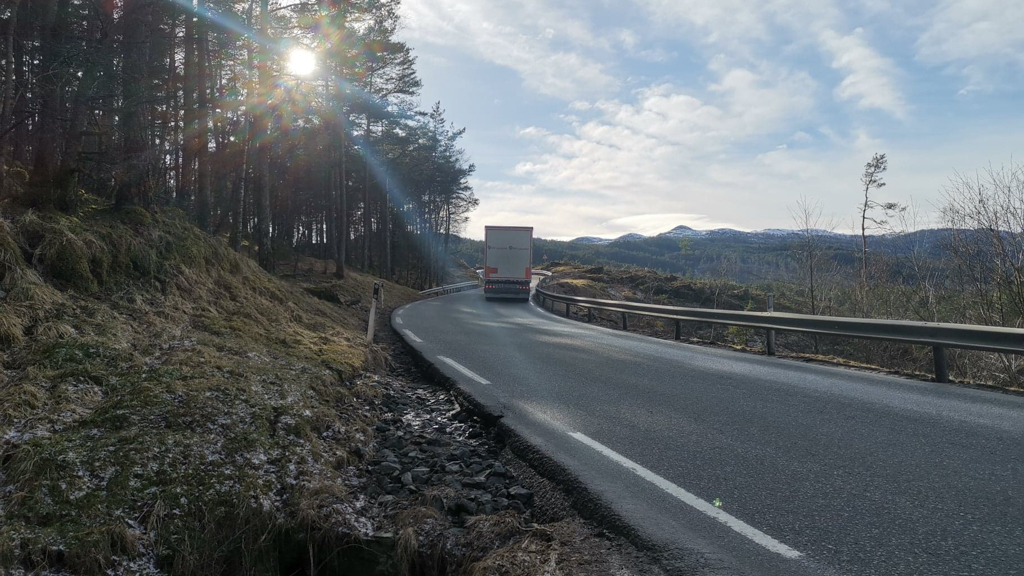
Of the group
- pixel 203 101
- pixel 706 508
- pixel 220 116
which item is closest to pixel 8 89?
pixel 203 101

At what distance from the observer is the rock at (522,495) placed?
11.2 ft

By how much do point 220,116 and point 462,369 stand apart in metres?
16.7

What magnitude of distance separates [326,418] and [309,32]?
58.3 feet

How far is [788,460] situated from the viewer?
379cm

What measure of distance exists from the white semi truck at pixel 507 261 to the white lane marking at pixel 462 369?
812 inches

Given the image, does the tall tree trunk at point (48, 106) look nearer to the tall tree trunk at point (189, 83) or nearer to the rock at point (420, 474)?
the tall tree trunk at point (189, 83)

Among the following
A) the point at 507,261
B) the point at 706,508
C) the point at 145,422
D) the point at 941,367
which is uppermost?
the point at 507,261

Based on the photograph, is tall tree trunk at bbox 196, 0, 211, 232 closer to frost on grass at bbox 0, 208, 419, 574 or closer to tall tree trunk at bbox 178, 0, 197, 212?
tall tree trunk at bbox 178, 0, 197, 212

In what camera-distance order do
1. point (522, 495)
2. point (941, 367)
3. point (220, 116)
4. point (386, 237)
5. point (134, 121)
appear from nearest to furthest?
point (522, 495) → point (941, 367) → point (134, 121) → point (220, 116) → point (386, 237)

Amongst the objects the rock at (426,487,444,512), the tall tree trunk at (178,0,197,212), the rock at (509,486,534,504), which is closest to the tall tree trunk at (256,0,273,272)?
the tall tree trunk at (178,0,197,212)

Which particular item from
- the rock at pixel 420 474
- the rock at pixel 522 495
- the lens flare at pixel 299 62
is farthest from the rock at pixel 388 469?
the lens flare at pixel 299 62

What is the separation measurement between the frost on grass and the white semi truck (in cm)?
2194

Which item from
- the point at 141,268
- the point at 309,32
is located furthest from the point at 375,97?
the point at 141,268

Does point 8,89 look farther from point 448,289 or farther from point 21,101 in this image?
point 448,289
